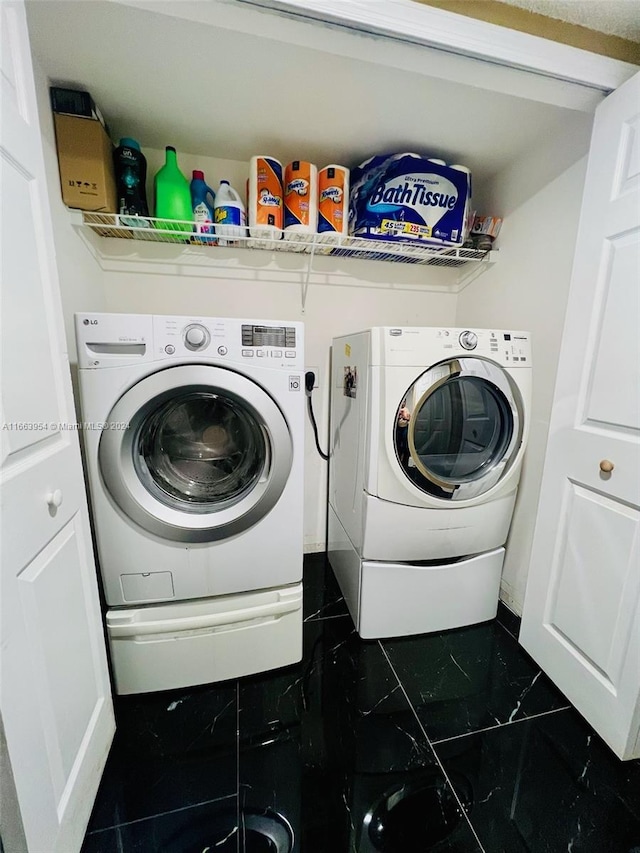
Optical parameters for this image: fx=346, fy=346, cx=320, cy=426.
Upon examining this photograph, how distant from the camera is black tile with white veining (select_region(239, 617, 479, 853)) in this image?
85 cm

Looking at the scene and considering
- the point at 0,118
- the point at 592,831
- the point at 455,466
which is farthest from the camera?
the point at 455,466

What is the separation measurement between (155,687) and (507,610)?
145 cm

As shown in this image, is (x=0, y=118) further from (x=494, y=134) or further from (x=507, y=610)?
(x=507, y=610)

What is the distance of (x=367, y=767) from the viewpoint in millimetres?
979

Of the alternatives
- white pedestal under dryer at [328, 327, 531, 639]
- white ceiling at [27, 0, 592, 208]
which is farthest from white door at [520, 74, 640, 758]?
white ceiling at [27, 0, 592, 208]

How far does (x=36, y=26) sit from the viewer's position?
3.08 ft

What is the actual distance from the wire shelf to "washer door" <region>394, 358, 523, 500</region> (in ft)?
2.16

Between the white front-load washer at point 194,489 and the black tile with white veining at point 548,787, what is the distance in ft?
2.01

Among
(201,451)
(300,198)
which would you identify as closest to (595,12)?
(300,198)

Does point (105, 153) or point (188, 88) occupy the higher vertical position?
point (188, 88)

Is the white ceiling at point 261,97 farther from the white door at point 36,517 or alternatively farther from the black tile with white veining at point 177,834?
the black tile with white veining at point 177,834

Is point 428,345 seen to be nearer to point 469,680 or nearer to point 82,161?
point 469,680

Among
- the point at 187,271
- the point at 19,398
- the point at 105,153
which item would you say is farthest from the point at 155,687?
the point at 105,153

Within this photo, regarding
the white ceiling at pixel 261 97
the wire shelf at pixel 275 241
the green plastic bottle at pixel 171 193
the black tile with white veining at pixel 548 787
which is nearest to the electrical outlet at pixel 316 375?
the wire shelf at pixel 275 241
